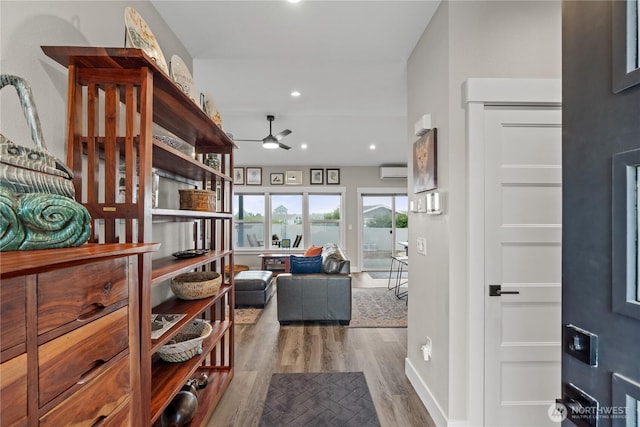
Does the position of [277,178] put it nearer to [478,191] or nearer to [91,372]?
[478,191]

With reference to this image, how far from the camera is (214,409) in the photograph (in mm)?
2047

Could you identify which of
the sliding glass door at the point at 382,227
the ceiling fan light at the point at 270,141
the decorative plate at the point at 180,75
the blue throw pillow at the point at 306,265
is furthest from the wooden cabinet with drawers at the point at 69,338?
the sliding glass door at the point at 382,227

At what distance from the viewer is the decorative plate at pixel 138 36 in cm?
132

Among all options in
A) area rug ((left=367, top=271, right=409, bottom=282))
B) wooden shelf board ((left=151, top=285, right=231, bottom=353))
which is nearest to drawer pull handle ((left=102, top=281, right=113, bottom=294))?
wooden shelf board ((left=151, top=285, right=231, bottom=353))

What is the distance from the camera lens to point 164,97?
147 cm

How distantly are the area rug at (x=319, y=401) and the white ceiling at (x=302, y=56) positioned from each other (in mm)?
2766

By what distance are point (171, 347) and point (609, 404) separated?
1873 mm

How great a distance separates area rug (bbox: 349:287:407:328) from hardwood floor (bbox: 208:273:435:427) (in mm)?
180

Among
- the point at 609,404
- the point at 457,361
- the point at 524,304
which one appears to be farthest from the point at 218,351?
the point at 609,404

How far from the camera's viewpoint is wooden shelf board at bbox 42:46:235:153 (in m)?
1.10

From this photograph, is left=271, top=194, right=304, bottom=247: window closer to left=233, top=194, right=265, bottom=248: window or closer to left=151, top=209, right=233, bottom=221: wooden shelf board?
left=233, top=194, right=265, bottom=248: window

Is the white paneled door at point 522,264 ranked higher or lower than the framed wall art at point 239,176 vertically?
lower

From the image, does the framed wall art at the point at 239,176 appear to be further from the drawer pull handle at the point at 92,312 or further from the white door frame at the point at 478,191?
the drawer pull handle at the point at 92,312

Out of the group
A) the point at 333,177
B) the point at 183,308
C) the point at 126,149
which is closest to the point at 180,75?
the point at 126,149
